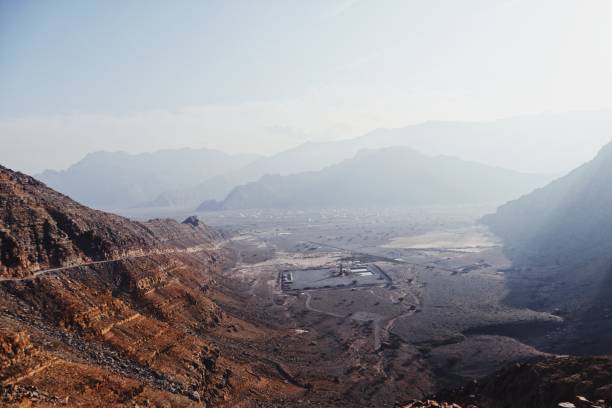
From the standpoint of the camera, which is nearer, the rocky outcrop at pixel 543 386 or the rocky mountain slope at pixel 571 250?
the rocky outcrop at pixel 543 386

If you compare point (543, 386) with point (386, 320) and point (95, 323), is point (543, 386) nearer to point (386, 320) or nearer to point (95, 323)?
point (95, 323)

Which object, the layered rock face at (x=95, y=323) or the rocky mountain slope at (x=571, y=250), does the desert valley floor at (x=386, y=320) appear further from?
the layered rock face at (x=95, y=323)

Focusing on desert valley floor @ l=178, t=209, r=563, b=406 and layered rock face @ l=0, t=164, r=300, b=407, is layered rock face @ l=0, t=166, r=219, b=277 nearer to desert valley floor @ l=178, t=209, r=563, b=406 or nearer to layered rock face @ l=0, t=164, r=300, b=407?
layered rock face @ l=0, t=164, r=300, b=407

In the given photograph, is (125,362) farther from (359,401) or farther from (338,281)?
(338,281)

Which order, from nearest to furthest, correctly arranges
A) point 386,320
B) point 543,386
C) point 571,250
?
point 543,386 < point 386,320 < point 571,250

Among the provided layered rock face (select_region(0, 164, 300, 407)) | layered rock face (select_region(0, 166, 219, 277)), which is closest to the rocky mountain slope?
layered rock face (select_region(0, 164, 300, 407))

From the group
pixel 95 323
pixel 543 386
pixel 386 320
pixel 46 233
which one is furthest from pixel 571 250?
pixel 46 233

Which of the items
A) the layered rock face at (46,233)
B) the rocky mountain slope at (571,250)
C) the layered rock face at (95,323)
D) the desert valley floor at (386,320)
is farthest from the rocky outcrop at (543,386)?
the layered rock face at (46,233)
